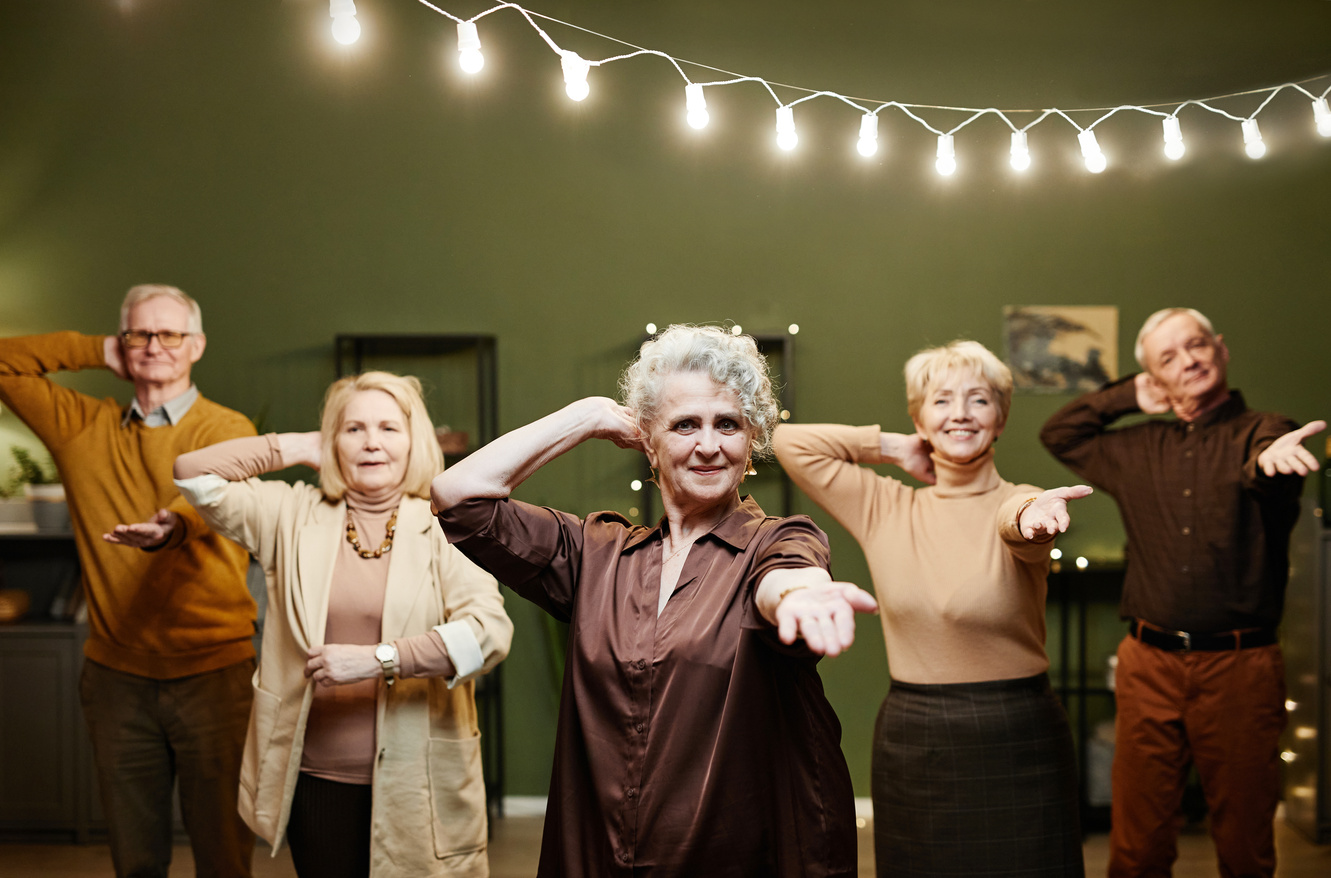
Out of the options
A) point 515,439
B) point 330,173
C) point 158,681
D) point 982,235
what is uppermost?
point 330,173

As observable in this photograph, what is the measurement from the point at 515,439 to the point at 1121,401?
229 cm

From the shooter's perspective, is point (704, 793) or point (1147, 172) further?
point (1147, 172)

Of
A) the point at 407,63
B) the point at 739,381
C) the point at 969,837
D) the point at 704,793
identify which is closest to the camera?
the point at 704,793

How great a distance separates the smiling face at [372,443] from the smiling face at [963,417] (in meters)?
1.32

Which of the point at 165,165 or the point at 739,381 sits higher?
the point at 165,165

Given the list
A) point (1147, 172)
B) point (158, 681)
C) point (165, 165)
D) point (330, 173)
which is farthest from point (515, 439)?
point (1147, 172)

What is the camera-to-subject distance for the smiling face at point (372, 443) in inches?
90.0

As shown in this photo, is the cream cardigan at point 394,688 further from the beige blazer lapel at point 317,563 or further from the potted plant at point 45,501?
the potted plant at point 45,501

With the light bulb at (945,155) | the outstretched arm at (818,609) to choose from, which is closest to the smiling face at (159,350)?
the outstretched arm at (818,609)

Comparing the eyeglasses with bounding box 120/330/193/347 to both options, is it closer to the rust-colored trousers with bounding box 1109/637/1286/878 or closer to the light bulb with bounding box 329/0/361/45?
the light bulb with bounding box 329/0/361/45

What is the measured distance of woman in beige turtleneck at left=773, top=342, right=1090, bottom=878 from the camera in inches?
86.6

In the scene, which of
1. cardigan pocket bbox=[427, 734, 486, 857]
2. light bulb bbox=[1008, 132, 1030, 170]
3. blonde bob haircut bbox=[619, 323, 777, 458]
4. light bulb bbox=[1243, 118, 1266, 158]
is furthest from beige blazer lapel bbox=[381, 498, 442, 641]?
light bulb bbox=[1243, 118, 1266, 158]

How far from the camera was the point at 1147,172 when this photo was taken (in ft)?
13.3

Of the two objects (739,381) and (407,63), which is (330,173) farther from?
(739,381)
